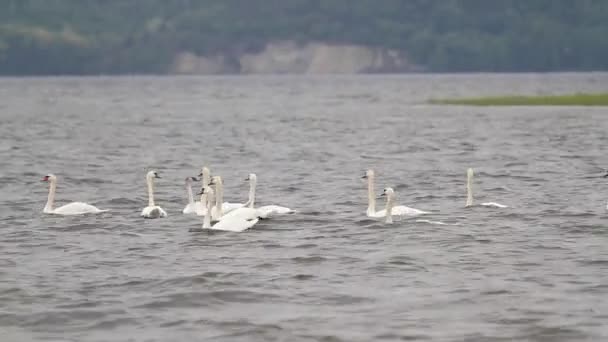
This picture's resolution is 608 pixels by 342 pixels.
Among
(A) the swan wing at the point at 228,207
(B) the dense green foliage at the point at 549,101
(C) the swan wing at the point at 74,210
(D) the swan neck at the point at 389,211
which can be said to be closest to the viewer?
(D) the swan neck at the point at 389,211

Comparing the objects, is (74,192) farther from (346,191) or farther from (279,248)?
(279,248)

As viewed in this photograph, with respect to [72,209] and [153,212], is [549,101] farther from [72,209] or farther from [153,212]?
[72,209]

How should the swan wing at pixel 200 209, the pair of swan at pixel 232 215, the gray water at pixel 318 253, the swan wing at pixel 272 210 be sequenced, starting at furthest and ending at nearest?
1. the swan wing at pixel 200 209
2. the swan wing at pixel 272 210
3. the pair of swan at pixel 232 215
4. the gray water at pixel 318 253

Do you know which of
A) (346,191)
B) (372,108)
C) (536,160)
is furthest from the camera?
(372,108)

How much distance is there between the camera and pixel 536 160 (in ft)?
136

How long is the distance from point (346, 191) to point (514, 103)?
49.9 metres

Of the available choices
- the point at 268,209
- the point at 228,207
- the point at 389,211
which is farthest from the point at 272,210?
the point at 389,211

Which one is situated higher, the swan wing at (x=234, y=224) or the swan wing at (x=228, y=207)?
the swan wing at (x=228, y=207)

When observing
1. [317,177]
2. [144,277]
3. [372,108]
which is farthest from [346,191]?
[372,108]

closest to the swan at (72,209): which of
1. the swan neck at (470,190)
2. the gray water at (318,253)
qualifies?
the gray water at (318,253)

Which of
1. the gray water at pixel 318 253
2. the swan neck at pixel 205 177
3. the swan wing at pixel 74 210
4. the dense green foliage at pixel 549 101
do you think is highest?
the dense green foliage at pixel 549 101

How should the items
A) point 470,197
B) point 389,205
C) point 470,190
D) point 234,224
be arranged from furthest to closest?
point 470,197
point 470,190
point 389,205
point 234,224

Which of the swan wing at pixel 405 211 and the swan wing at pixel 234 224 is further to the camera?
the swan wing at pixel 405 211

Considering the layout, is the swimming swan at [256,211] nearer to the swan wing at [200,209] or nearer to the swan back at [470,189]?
the swan wing at [200,209]
